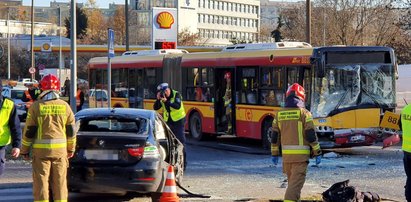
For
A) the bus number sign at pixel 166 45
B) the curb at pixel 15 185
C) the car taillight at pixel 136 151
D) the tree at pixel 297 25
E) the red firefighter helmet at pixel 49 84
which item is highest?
the tree at pixel 297 25

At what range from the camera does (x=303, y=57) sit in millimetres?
17578

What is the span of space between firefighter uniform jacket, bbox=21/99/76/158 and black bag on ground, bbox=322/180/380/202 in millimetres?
3737

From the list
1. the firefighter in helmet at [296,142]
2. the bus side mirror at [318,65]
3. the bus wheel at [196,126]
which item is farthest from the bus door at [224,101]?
the firefighter in helmet at [296,142]

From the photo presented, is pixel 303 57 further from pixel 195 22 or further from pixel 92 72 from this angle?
A: pixel 195 22

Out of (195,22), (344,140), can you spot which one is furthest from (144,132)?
(195,22)

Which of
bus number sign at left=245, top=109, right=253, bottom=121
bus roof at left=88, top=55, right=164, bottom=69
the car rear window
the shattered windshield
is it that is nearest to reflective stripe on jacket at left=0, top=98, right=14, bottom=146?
the car rear window

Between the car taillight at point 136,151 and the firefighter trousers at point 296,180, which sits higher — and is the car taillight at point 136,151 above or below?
above

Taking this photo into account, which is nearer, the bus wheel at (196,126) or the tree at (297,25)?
the bus wheel at (196,126)

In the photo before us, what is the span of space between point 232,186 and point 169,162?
196 centimetres

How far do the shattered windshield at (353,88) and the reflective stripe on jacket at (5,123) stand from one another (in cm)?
966

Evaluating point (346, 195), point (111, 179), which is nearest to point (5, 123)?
point (111, 179)

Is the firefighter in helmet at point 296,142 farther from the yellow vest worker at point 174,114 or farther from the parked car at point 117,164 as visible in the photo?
the yellow vest worker at point 174,114

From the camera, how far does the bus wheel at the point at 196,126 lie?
22.4m

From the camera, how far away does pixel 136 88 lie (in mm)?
25766
